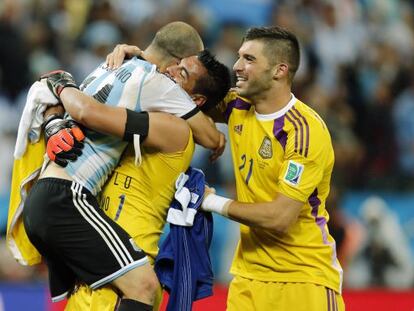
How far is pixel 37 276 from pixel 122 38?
9.34 ft

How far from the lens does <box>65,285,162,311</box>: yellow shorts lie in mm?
4715

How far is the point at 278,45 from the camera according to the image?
200 inches

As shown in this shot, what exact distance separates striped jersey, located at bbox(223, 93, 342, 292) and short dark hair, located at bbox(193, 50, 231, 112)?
0.18 m

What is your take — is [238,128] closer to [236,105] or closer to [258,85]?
[236,105]

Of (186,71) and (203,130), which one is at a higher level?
(186,71)

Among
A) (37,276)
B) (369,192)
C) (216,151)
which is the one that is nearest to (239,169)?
(216,151)

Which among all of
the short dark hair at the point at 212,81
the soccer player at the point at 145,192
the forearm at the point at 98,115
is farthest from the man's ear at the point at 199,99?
the forearm at the point at 98,115

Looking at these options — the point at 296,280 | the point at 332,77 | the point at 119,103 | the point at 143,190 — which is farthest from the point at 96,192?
the point at 332,77

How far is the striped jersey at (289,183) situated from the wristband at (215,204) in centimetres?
23

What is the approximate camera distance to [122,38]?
9875 millimetres

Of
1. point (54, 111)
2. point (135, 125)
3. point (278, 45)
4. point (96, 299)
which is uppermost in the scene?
point (278, 45)

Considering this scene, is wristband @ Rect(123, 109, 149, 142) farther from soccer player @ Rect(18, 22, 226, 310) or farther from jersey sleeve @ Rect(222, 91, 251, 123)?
jersey sleeve @ Rect(222, 91, 251, 123)

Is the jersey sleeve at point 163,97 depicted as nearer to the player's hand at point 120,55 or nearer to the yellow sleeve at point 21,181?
the player's hand at point 120,55

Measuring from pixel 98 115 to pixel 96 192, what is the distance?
45cm
